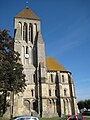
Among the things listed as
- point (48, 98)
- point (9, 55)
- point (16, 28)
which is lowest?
point (48, 98)

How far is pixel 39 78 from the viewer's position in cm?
4259

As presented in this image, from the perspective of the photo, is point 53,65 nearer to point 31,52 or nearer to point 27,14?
point 31,52

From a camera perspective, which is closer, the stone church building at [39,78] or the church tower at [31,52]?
the stone church building at [39,78]

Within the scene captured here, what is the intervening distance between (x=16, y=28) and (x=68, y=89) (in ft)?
74.4

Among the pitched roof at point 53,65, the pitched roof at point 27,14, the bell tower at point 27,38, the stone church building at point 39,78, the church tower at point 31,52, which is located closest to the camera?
the stone church building at point 39,78

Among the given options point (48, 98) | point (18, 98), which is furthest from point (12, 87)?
point (48, 98)

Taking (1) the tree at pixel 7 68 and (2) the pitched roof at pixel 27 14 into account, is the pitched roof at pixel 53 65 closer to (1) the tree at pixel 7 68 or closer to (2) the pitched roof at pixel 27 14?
(2) the pitched roof at pixel 27 14

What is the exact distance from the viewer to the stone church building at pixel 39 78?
134 ft

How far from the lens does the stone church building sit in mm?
40938

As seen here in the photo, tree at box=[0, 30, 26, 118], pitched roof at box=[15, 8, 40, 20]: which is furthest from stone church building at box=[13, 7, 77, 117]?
tree at box=[0, 30, 26, 118]

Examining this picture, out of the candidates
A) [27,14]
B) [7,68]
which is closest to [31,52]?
[27,14]

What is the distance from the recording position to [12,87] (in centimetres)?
2620

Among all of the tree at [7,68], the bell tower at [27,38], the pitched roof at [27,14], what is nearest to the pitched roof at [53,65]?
the bell tower at [27,38]

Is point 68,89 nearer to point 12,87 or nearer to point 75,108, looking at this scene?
point 75,108
